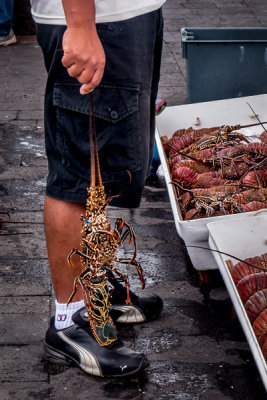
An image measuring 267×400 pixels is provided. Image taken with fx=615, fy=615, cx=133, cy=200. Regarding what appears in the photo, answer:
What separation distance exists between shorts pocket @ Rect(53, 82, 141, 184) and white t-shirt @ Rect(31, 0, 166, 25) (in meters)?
0.22

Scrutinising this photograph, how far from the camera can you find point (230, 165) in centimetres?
353

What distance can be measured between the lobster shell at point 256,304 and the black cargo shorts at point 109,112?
670 mm

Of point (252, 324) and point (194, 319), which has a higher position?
point (252, 324)

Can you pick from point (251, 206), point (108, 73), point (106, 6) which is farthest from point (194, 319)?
point (106, 6)

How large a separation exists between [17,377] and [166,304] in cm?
81

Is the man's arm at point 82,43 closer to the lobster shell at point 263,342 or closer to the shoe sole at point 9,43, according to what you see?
the lobster shell at point 263,342

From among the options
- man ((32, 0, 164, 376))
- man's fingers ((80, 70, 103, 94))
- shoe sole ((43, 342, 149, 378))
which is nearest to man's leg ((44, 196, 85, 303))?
man ((32, 0, 164, 376))

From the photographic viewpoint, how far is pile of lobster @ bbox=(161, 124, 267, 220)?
3171mm

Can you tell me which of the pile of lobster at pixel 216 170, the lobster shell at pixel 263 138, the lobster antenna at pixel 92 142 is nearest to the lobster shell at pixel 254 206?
the pile of lobster at pixel 216 170

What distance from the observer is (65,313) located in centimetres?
254

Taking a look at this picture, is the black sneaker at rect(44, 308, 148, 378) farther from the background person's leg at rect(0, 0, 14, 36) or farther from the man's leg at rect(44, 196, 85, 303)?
the background person's leg at rect(0, 0, 14, 36)

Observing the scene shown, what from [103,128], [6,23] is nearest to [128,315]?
[103,128]

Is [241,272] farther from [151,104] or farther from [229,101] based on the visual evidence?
[229,101]

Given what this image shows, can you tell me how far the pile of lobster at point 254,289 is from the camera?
7.78 ft
